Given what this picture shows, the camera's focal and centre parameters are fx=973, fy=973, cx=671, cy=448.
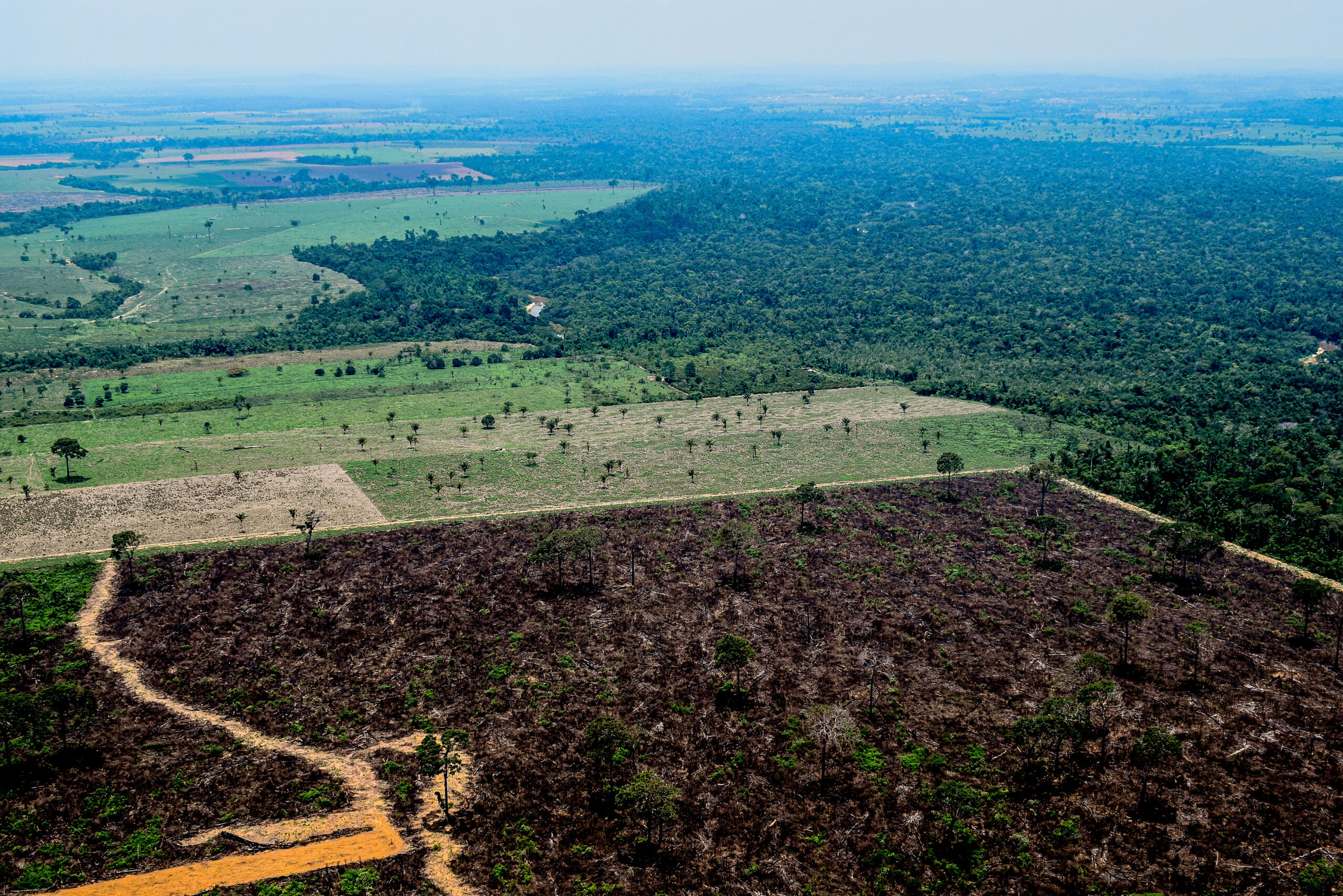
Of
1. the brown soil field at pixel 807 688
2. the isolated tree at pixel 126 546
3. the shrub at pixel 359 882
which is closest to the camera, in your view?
the shrub at pixel 359 882

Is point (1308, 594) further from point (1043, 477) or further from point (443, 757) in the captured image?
point (443, 757)

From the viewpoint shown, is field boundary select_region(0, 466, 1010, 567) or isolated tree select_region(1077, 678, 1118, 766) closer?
isolated tree select_region(1077, 678, 1118, 766)

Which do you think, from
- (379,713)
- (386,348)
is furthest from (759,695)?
(386,348)

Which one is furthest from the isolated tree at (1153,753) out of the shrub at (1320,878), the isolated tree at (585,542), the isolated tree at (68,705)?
the isolated tree at (68,705)

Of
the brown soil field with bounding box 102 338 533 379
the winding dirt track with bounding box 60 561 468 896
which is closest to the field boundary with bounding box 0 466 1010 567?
the winding dirt track with bounding box 60 561 468 896

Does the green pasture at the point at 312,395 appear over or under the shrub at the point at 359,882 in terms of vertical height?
over

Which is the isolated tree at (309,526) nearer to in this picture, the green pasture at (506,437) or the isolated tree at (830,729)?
the green pasture at (506,437)

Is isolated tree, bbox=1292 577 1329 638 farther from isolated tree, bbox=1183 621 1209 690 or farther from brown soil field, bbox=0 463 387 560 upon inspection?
brown soil field, bbox=0 463 387 560
